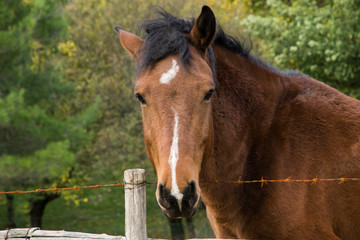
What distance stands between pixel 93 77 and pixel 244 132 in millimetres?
13976

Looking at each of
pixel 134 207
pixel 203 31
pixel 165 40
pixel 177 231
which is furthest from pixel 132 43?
pixel 177 231

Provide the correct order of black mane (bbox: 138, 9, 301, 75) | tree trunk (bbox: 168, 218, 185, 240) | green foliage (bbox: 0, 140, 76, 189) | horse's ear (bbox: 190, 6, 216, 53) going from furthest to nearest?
tree trunk (bbox: 168, 218, 185, 240), green foliage (bbox: 0, 140, 76, 189), horse's ear (bbox: 190, 6, 216, 53), black mane (bbox: 138, 9, 301, 75)

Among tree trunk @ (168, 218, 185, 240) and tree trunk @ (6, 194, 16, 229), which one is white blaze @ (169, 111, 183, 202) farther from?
tree trunk @ (6, 194, 16, 229)

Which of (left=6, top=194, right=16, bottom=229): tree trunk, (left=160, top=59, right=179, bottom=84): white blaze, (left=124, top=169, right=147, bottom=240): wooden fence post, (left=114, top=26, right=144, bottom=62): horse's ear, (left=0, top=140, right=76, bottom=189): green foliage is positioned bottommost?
(left=6, top=194, right=16, bottom=229): tree trunk

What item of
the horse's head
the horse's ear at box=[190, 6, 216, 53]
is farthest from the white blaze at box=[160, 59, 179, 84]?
the horse's ear at box=[190, 6, 216, 53]

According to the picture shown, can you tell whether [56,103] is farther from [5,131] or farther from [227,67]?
[227,67]

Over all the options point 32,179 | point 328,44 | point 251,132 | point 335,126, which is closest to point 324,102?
point 335,126

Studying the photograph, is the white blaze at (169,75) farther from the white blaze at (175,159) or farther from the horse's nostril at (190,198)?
the horse's nostril at (190,198)

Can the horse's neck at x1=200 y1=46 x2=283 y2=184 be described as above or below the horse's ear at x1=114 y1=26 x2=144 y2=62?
below

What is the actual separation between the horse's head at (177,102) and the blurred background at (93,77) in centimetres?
630

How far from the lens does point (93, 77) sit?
54.6ft

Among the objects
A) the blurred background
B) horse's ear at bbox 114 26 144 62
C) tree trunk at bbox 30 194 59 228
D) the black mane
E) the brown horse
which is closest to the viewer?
the brown horse

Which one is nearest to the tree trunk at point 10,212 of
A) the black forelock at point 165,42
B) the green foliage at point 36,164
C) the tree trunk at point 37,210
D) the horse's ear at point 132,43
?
the tree trunk at point 37,210

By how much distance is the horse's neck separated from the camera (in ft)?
10.7
